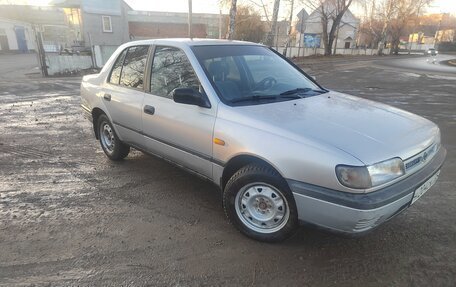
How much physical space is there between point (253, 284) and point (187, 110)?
1782 millimetres

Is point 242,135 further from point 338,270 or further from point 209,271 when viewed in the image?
point 338,270

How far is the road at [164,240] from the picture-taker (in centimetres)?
275

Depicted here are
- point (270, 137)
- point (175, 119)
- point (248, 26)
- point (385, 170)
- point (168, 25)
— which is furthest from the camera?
point (168, 25)

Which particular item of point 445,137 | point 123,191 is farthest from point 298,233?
point 445,137

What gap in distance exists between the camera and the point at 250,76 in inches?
153

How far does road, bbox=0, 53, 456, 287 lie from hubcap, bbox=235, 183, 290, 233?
7.1 inches

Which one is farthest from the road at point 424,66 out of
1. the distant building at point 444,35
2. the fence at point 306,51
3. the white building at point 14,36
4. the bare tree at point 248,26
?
the distant building at point 444,35

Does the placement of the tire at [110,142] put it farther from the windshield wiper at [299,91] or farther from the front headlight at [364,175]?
the front headlight at [364,175]

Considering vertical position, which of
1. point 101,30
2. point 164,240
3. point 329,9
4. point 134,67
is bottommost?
point 164,240

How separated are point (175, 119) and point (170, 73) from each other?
1.95ft

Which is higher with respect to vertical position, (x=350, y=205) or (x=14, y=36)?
(x=350, y=205)

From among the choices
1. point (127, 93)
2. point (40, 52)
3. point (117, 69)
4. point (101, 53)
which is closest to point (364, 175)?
point (127, 93)

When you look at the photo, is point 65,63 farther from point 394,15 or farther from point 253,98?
point 394,15

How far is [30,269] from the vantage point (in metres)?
2.84
